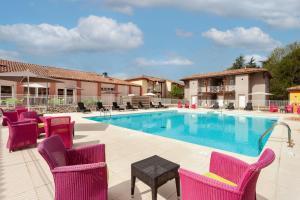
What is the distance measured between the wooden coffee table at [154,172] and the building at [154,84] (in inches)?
1269

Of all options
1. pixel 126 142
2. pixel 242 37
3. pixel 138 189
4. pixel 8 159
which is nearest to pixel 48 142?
pixel 138 189

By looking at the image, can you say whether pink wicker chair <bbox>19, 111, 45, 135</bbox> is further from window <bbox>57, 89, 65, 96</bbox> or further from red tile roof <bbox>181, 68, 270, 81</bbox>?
red tile roof <bbox>181, 68, 270, 81</bbox>

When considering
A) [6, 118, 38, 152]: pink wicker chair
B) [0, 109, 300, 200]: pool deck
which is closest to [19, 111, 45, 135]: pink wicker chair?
[0, 109, 300, 200]: pool deck

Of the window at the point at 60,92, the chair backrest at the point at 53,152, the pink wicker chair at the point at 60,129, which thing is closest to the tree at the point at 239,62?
the window at the point at 60,92

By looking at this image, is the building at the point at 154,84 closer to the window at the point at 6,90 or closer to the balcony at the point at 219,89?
the balcony at the point at 219,89

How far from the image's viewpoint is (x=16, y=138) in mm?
4938

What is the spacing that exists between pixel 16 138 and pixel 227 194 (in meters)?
5.36

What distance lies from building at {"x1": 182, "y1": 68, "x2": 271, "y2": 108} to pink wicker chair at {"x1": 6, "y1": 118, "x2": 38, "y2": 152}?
80.4ft

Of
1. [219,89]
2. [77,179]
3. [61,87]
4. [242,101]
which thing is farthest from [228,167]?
[219,89]

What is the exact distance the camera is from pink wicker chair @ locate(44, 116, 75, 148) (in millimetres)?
5207

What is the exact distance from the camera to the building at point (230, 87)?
25.5m

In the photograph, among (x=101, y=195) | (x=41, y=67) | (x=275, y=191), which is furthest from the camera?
(x=41, y=67)

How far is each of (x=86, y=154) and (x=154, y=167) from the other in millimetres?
1099

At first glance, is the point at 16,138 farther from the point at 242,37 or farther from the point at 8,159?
the point at 242,37
